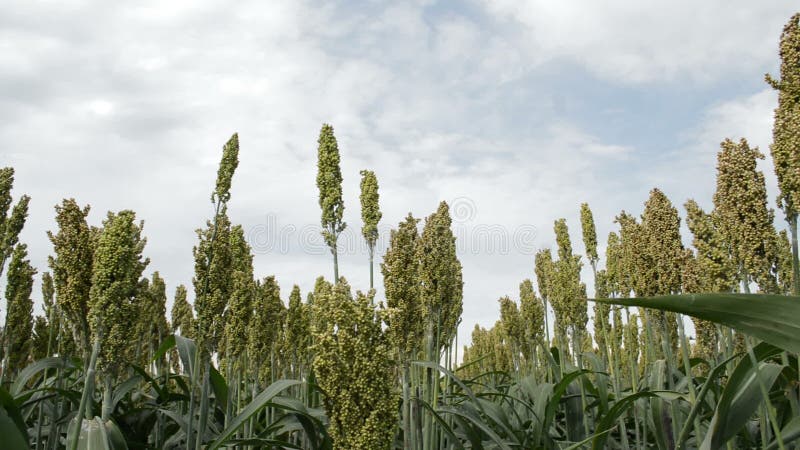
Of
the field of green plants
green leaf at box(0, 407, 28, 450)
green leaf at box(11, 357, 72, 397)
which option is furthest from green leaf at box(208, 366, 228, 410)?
green leaf at box(0, 407, 28, 450)

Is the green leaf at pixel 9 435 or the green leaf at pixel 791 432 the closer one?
the green leaf at pixel 9 435

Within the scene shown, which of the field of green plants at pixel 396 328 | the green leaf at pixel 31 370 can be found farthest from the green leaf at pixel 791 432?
the green leaf at pixel 31 370

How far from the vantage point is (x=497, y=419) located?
200 inches

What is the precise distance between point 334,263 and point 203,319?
131 centimetres

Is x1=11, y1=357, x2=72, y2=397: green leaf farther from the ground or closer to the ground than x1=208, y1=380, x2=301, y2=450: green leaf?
farther from the ground

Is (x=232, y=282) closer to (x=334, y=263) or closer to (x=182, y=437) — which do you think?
(x=334, y=263)

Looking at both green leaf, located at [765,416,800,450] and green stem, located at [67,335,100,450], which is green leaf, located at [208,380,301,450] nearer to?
green stem, located at [67,335,100,450]

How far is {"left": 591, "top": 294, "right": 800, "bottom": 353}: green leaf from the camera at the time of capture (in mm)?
2072

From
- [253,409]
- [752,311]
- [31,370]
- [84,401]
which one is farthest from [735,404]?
[31,370]

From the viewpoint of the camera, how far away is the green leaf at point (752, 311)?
207cm

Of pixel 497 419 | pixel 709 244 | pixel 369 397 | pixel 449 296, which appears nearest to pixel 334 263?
pixel 449 296

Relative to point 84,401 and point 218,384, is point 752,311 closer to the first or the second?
point 84,401

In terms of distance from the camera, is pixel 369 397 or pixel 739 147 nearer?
pixel 369 397

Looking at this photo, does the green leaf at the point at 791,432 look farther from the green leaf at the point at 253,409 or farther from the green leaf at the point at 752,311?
the green leaf at the point at 253,409
